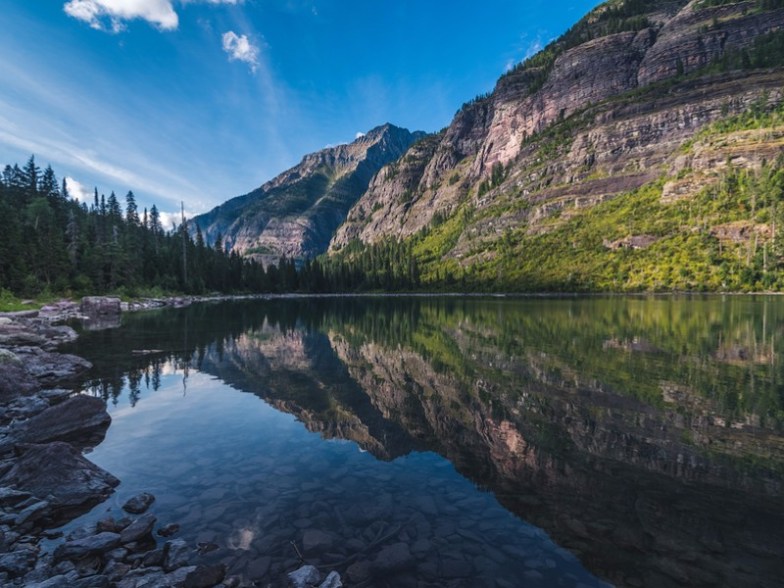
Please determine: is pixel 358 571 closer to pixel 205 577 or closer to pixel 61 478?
pixel 205 577

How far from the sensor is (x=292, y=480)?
1218 centimetres

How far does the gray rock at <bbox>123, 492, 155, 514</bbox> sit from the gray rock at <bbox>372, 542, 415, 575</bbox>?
6491 millimetres

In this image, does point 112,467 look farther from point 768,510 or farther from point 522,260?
point 522,260

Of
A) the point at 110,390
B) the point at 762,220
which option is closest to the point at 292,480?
the point at 110,390

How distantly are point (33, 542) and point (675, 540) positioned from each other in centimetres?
1432

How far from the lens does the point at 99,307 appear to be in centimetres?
6644

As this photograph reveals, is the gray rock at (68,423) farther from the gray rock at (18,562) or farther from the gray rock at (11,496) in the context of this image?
the gray rock at (18,562)

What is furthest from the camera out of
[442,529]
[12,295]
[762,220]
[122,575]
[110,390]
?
[762,220]

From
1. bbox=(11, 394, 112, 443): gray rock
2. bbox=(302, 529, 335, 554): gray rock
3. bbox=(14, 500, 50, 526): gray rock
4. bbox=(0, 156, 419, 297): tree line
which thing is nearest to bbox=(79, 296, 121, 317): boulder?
bbox=(0, 156, 419, 297): tree line

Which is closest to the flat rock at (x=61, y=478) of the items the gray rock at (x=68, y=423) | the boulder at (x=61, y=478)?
the boulder at (x=61, y=478)

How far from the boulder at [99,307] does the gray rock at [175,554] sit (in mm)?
72189

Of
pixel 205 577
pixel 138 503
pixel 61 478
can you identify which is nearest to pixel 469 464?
pixel 205 577

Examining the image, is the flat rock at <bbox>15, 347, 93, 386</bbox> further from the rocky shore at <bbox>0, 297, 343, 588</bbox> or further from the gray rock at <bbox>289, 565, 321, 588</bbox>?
the gray rock at <bbox>289, 565, 321, 588</bbox>

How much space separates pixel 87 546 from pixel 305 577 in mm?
4808
